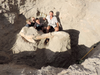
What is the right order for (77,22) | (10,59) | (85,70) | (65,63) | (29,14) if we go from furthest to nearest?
(29,14)
(77,22)
(65,63)
(10,59)
(85,70)

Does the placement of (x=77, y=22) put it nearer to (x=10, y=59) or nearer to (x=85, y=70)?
(x=85, y=70)

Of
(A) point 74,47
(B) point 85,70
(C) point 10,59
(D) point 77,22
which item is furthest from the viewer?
(A) point 74,47

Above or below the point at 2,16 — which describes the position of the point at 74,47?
below

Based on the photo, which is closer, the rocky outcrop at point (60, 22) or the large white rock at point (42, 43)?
the large white rock at point (42, 43)

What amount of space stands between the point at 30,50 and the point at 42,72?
0.99m

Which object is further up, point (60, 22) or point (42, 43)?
point (60, 22)

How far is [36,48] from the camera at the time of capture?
233cm

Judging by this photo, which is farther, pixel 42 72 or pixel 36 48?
pixel 36 48

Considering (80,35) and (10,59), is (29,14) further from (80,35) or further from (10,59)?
(80,35)

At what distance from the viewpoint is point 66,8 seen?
282 centimetres

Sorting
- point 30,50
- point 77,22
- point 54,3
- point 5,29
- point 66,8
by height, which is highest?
point 54,3

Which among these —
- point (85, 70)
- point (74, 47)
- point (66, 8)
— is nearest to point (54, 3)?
point (66, 8)

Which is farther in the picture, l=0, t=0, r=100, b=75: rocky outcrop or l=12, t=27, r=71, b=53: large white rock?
l=0, t=0, r=100, b=75: rocky outcrop

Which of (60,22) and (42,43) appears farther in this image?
(60,22)
